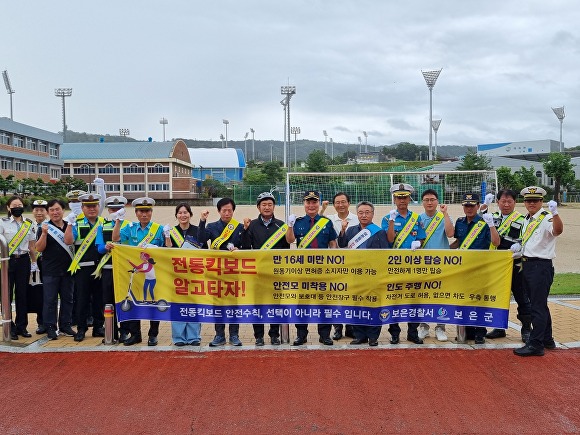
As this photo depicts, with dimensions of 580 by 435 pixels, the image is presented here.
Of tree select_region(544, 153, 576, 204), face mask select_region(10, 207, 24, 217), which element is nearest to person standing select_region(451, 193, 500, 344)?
face mask select_region(10, 207, 24, 217)

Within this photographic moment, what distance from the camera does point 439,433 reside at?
13.0ft

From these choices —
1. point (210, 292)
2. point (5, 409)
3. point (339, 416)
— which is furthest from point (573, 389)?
point (5, 409)

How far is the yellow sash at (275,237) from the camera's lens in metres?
6.12

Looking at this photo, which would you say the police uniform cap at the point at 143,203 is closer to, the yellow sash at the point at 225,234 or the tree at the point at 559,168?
the yellow sash at the point at 225,234

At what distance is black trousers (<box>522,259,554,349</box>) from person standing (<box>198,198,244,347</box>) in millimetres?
3438

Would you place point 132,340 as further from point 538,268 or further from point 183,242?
point 538,268

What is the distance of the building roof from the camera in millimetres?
83562

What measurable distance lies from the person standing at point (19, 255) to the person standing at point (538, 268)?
614cm

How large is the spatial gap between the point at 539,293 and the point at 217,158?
81.9m

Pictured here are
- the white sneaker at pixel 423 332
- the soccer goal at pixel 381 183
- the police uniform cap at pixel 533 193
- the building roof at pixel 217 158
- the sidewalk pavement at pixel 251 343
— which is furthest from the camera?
the building roof at pixel 217 158

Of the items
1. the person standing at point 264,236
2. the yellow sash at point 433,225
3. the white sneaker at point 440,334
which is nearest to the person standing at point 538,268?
the white sneaker at point 440,334

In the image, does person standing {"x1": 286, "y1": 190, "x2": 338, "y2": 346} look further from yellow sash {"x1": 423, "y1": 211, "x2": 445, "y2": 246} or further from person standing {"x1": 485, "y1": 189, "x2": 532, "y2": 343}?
person standing {"x1": 485, "y1": 189, "x2": 532, "y2": 343}

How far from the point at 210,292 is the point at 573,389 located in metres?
3.97

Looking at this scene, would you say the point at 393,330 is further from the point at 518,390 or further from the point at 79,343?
the point at 79,343
